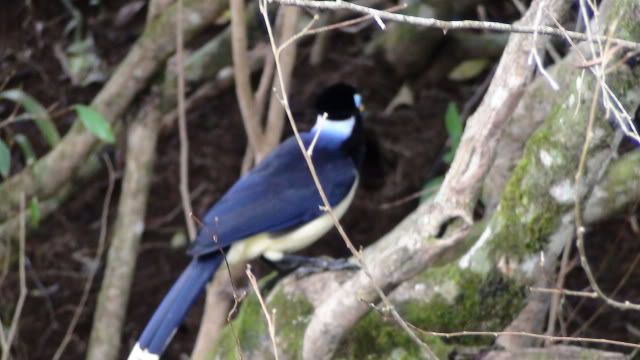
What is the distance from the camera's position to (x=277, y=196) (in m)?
3.86

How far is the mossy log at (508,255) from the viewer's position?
2.52 meters

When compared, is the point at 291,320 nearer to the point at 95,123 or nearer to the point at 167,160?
the point at 95,123

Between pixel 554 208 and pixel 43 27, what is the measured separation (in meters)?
3.20

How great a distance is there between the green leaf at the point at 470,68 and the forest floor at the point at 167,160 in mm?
123

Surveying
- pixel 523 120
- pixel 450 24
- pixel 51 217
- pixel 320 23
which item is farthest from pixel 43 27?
pixel 450 24

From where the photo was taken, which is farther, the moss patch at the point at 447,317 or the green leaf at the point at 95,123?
the green leaf at the point at 95,123

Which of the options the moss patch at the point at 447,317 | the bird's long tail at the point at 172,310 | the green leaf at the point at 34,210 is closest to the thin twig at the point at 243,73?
the bird's long tail at the point at 172,310

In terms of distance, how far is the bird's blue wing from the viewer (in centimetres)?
376

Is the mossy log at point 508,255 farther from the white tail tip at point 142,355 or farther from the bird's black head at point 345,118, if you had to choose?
the bird's black head at point 345,118

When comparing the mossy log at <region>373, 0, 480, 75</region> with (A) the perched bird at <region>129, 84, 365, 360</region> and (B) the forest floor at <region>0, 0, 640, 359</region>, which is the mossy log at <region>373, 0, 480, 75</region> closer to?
(B) the forest floor at <region>0, 0, 640, 359</region>

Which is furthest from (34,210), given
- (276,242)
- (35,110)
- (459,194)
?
(459,194)

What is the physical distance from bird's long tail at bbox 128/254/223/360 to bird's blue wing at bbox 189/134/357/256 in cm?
17

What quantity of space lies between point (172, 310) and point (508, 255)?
1.14 m

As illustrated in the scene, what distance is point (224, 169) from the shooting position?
5207 millimetres
